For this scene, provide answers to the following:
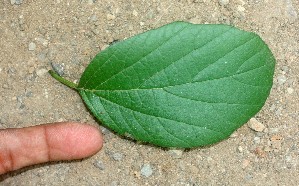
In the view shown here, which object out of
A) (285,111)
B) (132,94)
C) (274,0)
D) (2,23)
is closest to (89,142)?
(132,94)

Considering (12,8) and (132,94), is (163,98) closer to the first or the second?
(132,94)

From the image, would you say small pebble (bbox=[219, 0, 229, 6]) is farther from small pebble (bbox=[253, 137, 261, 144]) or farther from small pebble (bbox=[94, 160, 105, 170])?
small pebble (bbox=[94, 160, 105, 170])

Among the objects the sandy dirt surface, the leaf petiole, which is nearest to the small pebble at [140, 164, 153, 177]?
the sandy dirt surface

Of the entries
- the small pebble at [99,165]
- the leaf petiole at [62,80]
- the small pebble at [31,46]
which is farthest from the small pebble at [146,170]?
the small pebble at [31,46]

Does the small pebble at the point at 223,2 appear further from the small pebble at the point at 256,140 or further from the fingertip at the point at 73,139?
the fingertip at the point at 73,139

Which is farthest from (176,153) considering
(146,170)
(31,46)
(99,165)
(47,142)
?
(31,46)

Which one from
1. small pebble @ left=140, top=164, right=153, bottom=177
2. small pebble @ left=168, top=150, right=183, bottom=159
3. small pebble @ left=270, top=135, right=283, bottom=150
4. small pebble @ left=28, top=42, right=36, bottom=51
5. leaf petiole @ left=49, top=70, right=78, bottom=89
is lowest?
small pebble @ left=140, top=164, right=153, bottom=177
